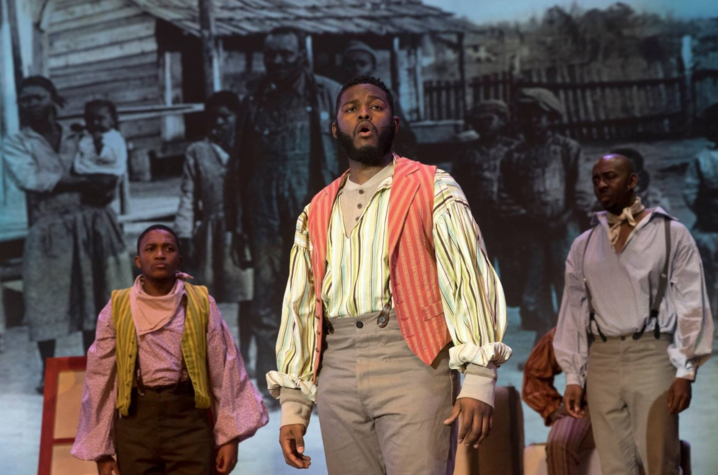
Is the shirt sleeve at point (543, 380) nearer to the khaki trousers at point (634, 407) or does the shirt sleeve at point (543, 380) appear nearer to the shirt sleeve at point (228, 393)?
the khaki trousers at point (634, 407)

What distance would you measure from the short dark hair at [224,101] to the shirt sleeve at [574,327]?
115 inches

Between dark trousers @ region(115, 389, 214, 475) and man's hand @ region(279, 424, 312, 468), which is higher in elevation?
man's hand @ region(279, 424, 312, 468)

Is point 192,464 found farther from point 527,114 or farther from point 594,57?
point 594,57

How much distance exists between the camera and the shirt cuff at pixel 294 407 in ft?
6.61

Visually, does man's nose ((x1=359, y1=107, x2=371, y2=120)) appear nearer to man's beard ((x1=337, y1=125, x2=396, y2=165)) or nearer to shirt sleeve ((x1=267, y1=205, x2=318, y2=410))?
man's beard ((x1=337, y1=125, x2=396, y2=165))

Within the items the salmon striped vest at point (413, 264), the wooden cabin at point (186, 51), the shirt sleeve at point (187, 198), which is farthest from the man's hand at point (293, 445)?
the wooden cabin at point (186, 51)

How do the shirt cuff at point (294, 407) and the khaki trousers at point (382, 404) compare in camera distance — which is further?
the shirt cuff at point (294, 407)

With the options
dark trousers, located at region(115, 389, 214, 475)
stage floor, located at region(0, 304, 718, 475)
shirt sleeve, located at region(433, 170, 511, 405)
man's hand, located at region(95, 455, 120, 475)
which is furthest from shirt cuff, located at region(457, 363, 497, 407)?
stage floor, located at region(0, 304, 718, 475)

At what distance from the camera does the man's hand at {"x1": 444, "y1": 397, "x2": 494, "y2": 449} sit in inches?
67.2

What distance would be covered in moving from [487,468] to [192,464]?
1.37m

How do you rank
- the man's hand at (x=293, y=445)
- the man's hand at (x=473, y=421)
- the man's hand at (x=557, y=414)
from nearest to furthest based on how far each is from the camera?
the man's hand at (x=473, y=421), the man's hand at (x=293, y=445), the man's hand at (x=557, y=414)

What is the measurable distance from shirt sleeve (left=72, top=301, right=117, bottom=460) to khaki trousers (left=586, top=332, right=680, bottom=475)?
1893 millimetres

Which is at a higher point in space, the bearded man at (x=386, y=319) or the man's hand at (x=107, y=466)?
the bearded man at (x=386, y=319)

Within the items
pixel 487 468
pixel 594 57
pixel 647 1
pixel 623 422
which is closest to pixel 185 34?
pixel 594 57
